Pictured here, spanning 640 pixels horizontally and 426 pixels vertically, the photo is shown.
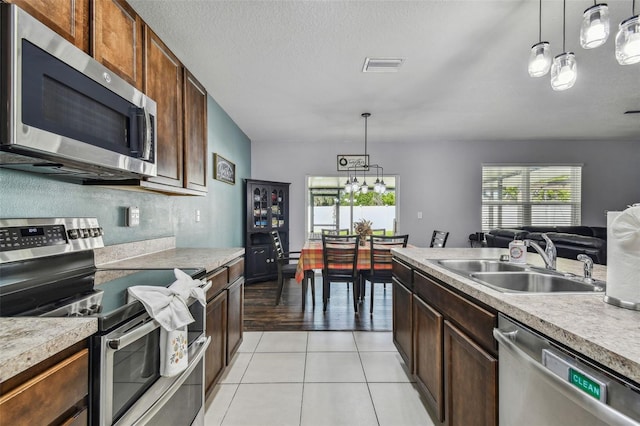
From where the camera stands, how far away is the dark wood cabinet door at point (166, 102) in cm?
188

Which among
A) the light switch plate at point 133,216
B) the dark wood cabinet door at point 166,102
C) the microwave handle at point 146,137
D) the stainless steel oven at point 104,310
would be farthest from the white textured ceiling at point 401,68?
the stainless steel oven at point 104,310

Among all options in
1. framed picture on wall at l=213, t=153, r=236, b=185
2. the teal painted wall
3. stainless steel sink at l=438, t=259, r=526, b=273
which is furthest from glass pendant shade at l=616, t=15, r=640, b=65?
Answer: framed picture on wall at l=213, t=153, r=236, b=185

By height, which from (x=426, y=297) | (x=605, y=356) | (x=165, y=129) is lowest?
(x=426, y=297)

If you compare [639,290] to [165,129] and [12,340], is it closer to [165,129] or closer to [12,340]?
[12,340]

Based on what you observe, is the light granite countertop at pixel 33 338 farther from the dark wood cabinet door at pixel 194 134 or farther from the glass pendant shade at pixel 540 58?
the glass pendant shade at pixel 540 58

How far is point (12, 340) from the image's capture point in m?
0.71

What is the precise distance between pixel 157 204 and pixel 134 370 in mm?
1702

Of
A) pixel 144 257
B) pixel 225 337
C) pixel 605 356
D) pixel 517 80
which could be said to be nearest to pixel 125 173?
pixel 144 257

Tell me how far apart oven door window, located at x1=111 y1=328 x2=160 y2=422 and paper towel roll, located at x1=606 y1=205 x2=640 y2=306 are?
1.52 metres

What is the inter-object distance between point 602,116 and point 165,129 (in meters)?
5.59

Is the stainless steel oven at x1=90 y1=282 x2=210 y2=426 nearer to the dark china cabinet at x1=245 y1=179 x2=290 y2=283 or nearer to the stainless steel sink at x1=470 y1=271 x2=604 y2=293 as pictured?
the stainless steel sink at x1=470 y1=271 x2=604 y2=293

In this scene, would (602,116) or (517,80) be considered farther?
(602,116)

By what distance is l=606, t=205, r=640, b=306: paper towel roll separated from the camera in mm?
872

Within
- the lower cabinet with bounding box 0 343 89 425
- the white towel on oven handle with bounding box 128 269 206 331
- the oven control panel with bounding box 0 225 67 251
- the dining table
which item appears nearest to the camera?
the lower cabinet with bounding box 0 343 89 425
